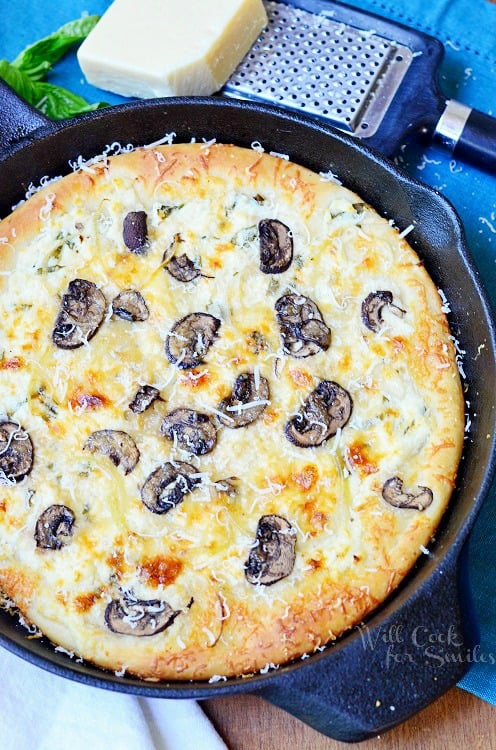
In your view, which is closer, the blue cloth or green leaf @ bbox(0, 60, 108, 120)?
the blue cloth

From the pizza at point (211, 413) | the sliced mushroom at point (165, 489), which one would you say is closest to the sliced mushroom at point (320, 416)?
the pizza at point (211, 413)

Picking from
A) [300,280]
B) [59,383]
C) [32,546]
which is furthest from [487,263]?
[32,546]

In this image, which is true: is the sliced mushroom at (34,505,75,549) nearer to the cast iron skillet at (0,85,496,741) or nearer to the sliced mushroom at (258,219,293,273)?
the cast iron skillet at (0,85,496,741)

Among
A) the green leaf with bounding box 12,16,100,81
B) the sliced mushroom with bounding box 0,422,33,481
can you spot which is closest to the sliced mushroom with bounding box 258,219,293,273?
the sliced mushroom with bounding box 0,422,33,481

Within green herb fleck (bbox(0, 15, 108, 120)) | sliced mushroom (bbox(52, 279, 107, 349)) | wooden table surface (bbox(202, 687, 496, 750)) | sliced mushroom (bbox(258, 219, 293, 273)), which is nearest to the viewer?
sliced mushroom (bbox(52, 279, 107, 349))

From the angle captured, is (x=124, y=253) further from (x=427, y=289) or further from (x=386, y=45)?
(x=386, y=45)

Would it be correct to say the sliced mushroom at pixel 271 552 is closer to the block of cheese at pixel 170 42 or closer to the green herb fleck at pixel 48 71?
the block of cheese at pixel 170 42
